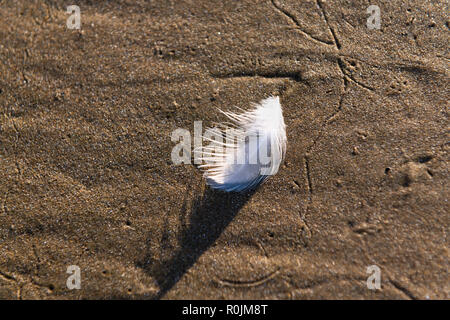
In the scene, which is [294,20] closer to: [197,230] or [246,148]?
[246,148]

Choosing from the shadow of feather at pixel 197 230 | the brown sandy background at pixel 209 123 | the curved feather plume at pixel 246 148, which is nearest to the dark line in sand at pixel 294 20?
the brown sandy background at pixel 209 123

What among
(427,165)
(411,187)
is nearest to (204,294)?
(411,187)

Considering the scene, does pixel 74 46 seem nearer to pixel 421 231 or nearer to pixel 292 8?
pixel 292 8

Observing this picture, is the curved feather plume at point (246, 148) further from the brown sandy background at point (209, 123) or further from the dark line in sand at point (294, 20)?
the dark line in sand at point (294, 20)

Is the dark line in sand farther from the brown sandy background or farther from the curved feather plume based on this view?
the curved feather plume

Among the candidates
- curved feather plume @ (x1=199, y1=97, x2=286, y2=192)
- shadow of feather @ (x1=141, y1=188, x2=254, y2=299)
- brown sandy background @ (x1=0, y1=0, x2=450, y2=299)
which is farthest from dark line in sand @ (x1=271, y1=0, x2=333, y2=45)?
shadow of feather @ (x1=141, y1=188, x2=254, y2=299)

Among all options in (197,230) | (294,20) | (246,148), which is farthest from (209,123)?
(294,20)
